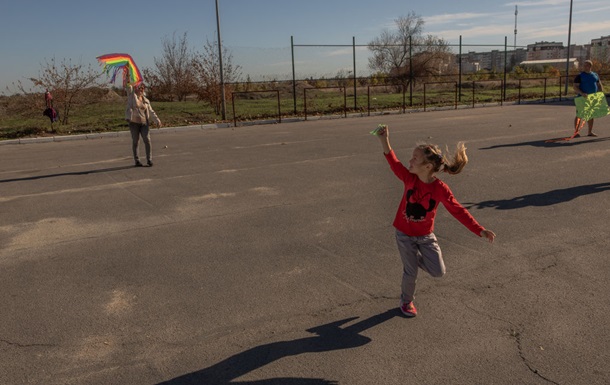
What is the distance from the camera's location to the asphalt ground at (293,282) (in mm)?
3332

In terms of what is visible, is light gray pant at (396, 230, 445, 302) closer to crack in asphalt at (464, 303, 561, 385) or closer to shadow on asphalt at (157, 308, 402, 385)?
shadow on asphalt at (157, 308, 402, 385)

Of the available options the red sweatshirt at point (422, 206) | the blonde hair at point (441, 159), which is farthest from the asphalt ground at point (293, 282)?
the blonde hair at point (441, 159)

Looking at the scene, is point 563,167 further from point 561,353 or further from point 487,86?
point 487,86

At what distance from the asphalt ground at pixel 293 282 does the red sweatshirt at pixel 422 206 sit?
2.28ft

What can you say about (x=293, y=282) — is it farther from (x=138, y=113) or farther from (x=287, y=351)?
(x=138, y=113)

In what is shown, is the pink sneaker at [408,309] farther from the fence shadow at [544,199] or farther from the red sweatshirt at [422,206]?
the fence shadow at [544,199]

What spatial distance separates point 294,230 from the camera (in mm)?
6207

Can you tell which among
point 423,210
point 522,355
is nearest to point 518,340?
point 522,355

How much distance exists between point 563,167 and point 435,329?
7074 mm

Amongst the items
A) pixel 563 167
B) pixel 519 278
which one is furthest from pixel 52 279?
pixel 563 167

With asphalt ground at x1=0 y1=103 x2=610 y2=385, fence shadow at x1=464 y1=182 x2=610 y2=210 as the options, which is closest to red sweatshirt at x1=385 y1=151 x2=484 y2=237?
asphalt ground at x1=0 y1=103 x2=610 y2=385

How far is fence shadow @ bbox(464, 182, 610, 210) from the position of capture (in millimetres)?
7027

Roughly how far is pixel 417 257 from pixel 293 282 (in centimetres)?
125

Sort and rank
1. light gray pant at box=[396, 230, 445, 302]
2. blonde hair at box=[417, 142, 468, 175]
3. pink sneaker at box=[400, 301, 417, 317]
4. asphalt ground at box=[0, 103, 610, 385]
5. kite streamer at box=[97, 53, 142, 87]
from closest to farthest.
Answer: asphalt ground at box=[0, 103, 610, 385] < blonde hair at box=[417, 142, 468, 175] < light gray pant at box=[396, 230, 445, 302] < pink sneaker at box=[400, 301, 417, 317] < kite streamer at box=[97, 53, 142, 87]
